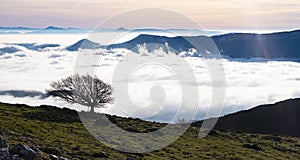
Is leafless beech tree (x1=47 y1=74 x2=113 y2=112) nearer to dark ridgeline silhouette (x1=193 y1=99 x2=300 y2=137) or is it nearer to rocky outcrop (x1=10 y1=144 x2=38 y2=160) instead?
rocky outcrop (x1=10 y1=144 x2=38 y2=160)

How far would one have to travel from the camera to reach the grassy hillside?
36.8 m

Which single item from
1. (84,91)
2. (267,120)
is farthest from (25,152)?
(267,120)

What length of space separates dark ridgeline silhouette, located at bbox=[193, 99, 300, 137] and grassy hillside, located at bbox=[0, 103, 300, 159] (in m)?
62.1

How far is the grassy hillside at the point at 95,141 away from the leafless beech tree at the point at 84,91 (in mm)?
5254

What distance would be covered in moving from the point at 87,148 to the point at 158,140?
1774 centimetres

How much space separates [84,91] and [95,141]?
28.8m

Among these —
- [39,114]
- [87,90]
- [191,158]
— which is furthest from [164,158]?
[87,90]

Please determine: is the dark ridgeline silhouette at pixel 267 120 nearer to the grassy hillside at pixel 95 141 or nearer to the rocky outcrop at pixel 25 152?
the grassy hillside at pixel 95 141

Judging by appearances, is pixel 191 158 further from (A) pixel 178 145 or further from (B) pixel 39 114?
(B) pixel 39 114

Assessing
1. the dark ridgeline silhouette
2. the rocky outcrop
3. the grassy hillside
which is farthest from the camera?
the dark ridgeline silhouette

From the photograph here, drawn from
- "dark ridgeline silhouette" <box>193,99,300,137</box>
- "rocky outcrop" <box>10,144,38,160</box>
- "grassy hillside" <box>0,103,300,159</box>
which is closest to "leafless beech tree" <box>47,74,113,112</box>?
"grassy hillside" <box>0,103,300,159</box>

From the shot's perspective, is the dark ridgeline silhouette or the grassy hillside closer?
the grassy hillside

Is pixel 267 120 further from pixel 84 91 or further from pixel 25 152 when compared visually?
pixel 25 152

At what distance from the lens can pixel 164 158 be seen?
43.0m
